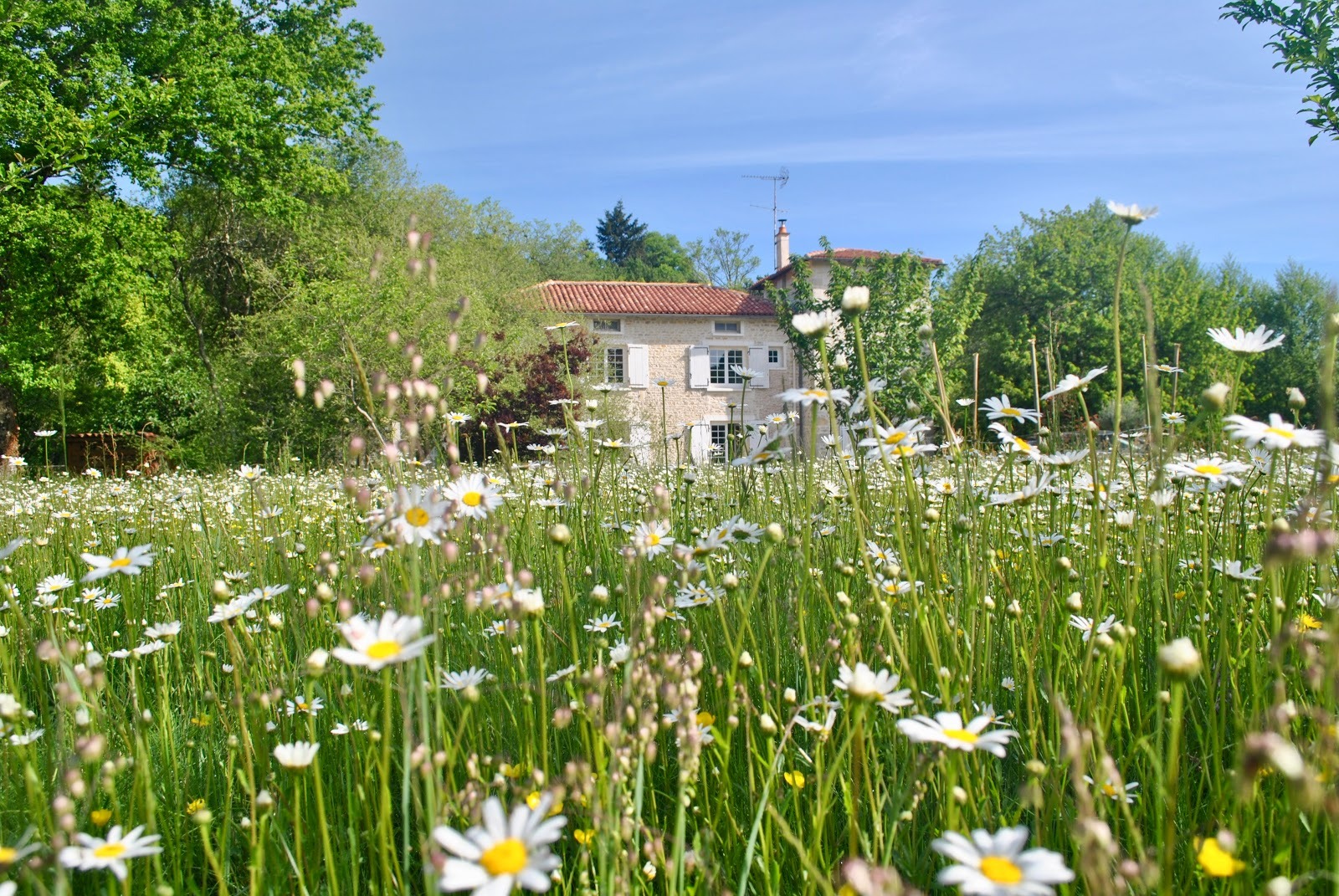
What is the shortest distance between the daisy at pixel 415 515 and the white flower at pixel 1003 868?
1.95 feet

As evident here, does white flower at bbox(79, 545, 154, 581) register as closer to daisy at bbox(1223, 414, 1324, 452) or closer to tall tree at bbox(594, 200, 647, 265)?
daisy at bbox(1223, 414, 1324, 452)

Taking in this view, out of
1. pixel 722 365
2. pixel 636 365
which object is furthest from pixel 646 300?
pixel 722 365

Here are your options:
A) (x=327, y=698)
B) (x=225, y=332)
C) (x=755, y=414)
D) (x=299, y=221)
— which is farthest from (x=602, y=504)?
(x=755, y=414)

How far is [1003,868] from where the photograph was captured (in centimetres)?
67

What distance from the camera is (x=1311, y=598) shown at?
6.45 ft

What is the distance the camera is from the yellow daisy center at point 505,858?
663 millimetres

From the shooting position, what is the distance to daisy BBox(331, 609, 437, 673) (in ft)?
2.57

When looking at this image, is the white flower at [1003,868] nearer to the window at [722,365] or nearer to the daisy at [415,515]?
the daisy at [415,515]

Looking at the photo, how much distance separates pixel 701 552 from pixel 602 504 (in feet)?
5.01

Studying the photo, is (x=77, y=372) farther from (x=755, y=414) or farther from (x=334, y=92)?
(x=755, y=414)

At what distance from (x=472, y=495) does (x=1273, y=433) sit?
121 cm

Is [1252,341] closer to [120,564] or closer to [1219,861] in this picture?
[1219,861]

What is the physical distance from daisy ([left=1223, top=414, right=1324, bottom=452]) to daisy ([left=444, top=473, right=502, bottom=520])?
100 centimetres

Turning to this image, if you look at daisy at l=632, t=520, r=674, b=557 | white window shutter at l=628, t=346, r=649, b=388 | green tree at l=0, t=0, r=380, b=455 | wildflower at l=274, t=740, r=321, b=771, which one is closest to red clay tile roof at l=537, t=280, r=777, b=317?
white window shutter at l=628, t=346, r=649, b=388
